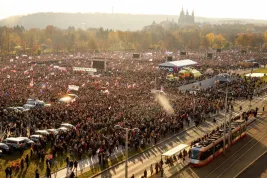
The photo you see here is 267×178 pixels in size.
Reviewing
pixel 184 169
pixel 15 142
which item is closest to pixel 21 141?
pixel 15 142

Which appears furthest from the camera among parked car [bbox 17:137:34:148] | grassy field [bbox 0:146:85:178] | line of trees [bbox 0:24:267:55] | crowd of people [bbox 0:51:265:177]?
line of trees [bbox 0:24:267:55]

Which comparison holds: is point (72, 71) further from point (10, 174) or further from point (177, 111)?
point (10, 174)

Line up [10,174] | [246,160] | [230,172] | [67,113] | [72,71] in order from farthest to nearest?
[72,71] → [67,113] → [246,160] → [230,172] → [10,174]

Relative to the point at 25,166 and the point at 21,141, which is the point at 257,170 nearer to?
the point at 25,166

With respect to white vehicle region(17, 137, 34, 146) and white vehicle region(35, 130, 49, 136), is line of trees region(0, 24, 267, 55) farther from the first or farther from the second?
white vehicle region(17, 137, 34, 146)

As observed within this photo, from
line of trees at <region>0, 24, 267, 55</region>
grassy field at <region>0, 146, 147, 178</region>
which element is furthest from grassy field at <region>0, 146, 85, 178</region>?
line of trees at <region>0, 24, 267, 55</region>

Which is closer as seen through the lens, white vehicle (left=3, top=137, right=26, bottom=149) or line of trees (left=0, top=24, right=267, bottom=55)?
white vehicle (left=3, top=137, right=26, bottom=149)

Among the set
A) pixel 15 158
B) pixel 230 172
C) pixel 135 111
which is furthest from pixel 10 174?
pixel 135 111

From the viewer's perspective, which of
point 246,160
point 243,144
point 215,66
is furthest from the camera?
point 215,66
